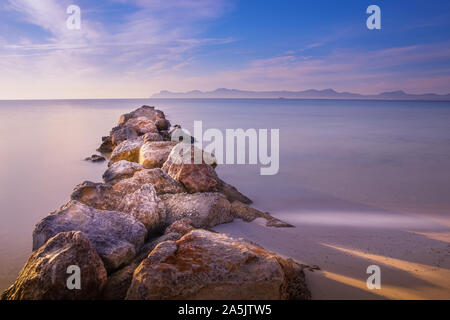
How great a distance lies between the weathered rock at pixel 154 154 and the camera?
26.2 feet

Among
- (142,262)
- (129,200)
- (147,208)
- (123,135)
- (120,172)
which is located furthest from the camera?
(123,135)

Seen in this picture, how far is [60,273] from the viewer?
2652mm

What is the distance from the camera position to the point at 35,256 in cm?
293

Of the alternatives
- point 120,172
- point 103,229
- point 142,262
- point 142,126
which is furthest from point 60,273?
point 142,126

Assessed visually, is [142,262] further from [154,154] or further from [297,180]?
[297,180]

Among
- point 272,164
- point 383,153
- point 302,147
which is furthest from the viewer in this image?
point 302,147

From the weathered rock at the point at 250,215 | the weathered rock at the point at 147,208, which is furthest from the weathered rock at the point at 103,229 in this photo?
the weathered rock at the point at 250,215

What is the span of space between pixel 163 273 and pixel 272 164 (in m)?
9.11

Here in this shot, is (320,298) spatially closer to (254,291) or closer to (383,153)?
(254,291)

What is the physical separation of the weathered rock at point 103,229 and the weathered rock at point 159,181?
1466 millimetres

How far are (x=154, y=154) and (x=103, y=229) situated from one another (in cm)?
468

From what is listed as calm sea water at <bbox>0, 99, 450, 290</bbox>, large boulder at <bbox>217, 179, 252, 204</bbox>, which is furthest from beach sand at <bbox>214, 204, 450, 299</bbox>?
large boulder at <bbox>217, 179, 252, 204</bbox>

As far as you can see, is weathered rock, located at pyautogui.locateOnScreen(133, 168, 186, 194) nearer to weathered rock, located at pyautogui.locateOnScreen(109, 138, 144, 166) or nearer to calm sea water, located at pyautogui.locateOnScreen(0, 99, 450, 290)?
calm sea water, located at pyautogui.locateOnScreen(0, 99, 450, 290)
